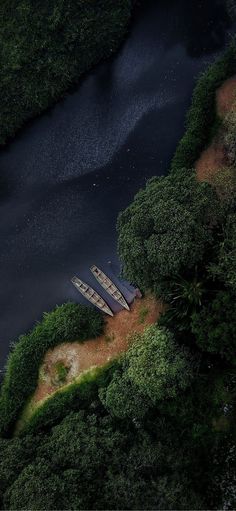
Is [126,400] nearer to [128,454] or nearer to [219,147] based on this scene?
[128,454]

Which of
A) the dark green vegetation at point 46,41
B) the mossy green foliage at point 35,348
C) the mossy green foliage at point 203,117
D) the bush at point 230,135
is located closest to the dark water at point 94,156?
the mossy green foliage at point 203,117

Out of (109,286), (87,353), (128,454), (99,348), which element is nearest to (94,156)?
(109,286)

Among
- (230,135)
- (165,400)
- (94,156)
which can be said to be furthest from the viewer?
(94,156)

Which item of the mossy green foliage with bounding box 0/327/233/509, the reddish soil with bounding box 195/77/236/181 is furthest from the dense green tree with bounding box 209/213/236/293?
the reddish soil with bounding box 195/77/236/181

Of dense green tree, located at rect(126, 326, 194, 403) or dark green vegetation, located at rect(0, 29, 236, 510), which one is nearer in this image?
dark green vegetation, located at rect(0, 29, 236, 510)

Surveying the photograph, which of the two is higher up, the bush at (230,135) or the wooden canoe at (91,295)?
the bush at (230,135)

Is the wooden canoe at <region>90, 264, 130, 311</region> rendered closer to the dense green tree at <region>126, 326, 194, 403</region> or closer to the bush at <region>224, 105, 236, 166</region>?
the dense green tree at <region>126, 326, 194, 403</region>

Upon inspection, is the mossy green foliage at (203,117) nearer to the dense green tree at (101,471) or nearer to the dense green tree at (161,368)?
the dense green tree at (161,368)
